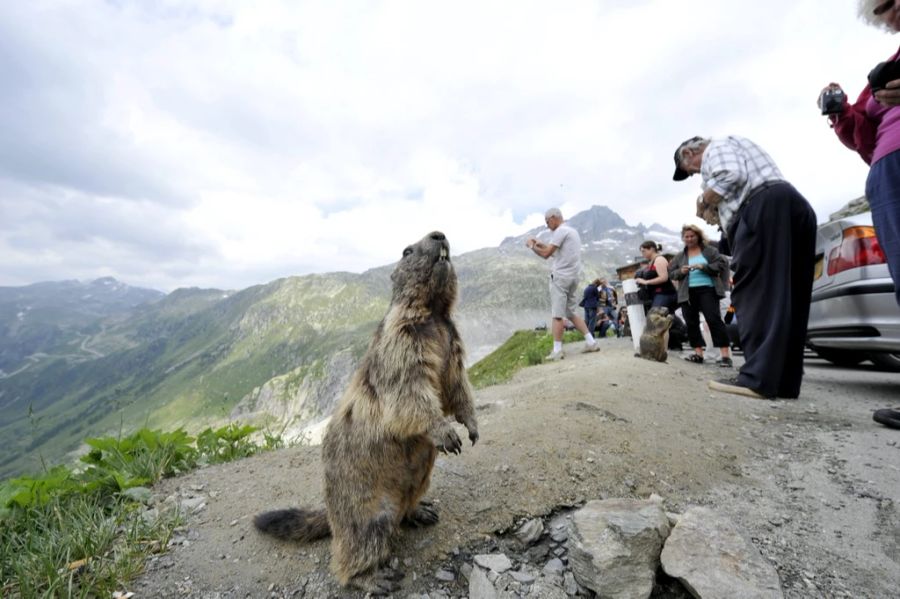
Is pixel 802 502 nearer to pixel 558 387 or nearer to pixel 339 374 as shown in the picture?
pixel 558 387

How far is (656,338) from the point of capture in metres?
8.27

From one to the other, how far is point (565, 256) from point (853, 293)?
4.78 metres

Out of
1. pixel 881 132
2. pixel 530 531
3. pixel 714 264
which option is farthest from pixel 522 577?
pixel 714 264

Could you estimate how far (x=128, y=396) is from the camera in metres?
5.04

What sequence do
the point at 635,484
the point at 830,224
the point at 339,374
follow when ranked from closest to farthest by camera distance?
the point at 635,484 → the point at 830,224 → the point at 339,374

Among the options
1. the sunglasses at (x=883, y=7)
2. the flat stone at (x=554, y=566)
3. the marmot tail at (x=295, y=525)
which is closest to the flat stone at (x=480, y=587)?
the flat stone at (x=554, y=566)

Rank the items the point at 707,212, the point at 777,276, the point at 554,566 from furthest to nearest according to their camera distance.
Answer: the point at 707,212 < the point at 777,276 < the point at 554,566

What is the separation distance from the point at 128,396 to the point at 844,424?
7937mm

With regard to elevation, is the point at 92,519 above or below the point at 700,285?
below

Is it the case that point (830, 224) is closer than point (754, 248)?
No

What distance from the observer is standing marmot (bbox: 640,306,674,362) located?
823 centimetres

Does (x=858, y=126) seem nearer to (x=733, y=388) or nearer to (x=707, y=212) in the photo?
(x=707, y=212)

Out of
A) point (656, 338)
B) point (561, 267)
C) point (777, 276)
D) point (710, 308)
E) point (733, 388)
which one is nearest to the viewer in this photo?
point (777, 276)

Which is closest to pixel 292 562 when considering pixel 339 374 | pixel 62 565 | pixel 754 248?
pixel 62 565
